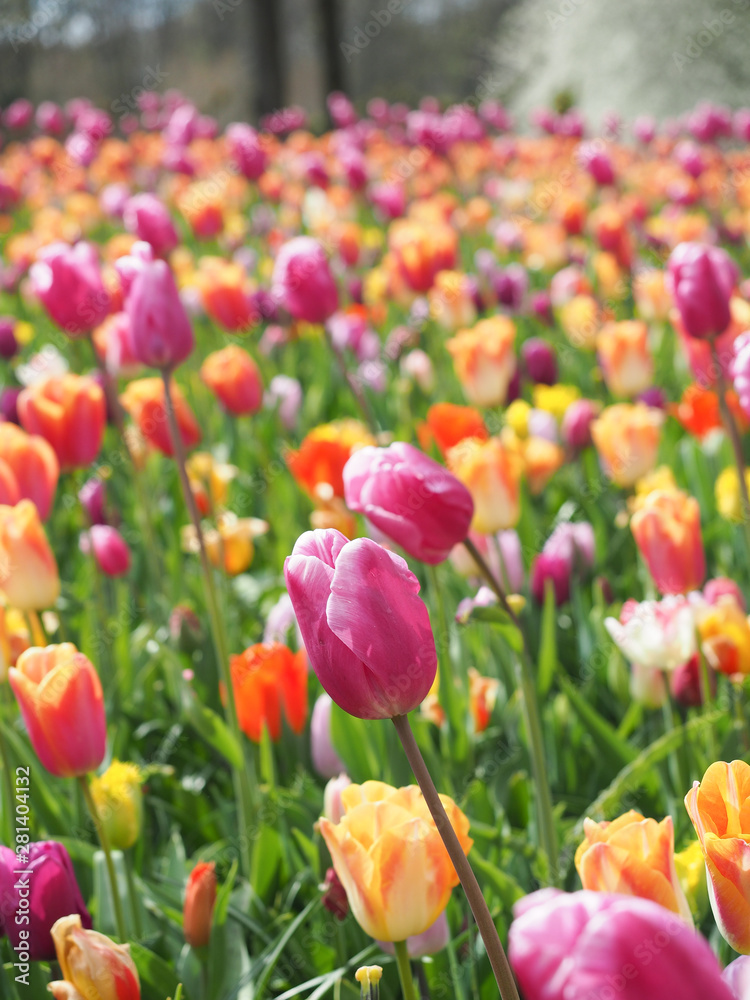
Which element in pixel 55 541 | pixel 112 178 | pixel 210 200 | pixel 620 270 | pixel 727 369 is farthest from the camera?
pixel 112 178

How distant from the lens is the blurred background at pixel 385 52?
32.2ft

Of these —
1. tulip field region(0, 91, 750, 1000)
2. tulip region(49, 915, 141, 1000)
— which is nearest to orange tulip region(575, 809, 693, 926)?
tulip field region(0, 91, 750, 1000)

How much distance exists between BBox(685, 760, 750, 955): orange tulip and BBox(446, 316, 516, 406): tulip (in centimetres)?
184

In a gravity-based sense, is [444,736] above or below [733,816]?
below

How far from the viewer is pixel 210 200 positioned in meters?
4.67

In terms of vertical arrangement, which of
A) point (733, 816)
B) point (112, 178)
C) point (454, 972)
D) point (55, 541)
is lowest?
point (454, 972)

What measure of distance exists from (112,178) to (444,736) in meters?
6.62

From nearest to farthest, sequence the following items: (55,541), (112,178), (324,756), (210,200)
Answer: (324,756) < (55,541) < (210,200) < (112,178)

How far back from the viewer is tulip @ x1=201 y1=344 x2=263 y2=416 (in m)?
2.55

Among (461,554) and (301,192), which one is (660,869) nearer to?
(461,554)

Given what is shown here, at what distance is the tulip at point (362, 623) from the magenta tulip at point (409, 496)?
1.03 ft

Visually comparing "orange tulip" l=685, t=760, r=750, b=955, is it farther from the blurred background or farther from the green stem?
the blurred background

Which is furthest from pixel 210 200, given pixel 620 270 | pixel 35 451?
pixel 35 451

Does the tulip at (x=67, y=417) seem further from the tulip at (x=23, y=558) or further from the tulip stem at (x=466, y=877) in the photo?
the tulip stem at (x=466, y=877)
